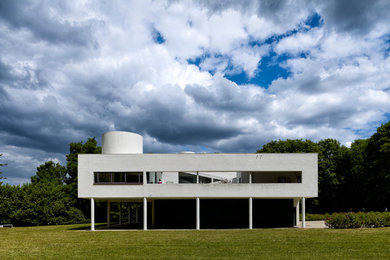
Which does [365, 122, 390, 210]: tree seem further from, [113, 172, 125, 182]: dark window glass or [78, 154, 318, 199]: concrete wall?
[113, 172, 125, 182]: dark window glass

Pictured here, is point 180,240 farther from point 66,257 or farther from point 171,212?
point 171,212

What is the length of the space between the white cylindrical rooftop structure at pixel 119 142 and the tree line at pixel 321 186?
1639cm

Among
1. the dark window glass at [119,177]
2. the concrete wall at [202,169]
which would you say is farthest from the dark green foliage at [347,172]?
the dark window glass at [119,177]

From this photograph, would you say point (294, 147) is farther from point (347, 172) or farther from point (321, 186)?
point (347, 172)

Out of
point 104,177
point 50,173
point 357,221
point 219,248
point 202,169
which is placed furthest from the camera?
point 50,173

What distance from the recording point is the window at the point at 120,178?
29391 millimetres

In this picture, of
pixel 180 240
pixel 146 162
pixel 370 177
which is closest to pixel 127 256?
pixel 180 240

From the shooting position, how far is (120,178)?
29.7 meters

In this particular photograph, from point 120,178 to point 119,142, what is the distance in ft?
10.4

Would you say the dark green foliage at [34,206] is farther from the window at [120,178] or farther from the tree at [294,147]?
the tree at [294,147]

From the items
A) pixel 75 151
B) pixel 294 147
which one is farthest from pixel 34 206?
pixel 294 147

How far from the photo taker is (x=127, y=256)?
1590cm

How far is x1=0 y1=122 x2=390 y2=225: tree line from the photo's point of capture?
40.8m

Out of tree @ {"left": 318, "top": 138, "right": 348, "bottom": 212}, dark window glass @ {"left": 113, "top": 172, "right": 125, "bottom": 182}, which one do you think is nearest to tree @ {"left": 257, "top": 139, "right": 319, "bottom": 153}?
tree @ {"left": 318, "top": 138, "right": 348, "bottom": 212}
